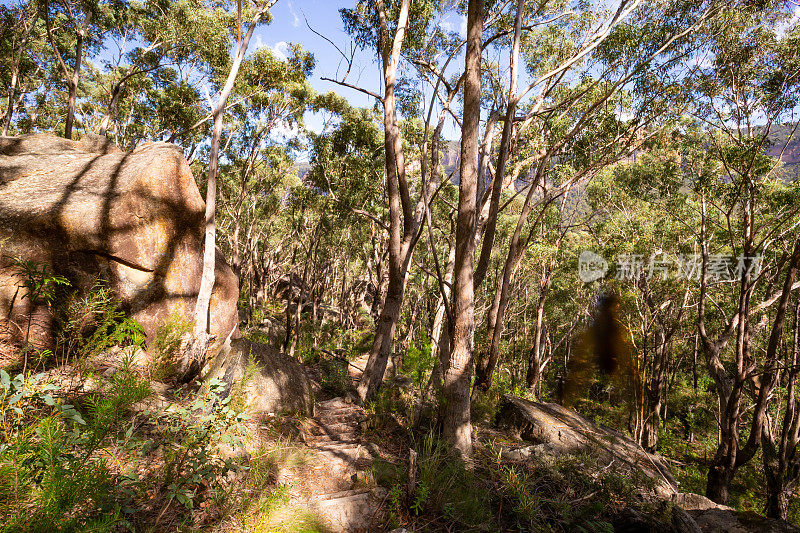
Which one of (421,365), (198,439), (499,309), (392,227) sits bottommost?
(421,365)

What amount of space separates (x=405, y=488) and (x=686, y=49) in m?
10.5

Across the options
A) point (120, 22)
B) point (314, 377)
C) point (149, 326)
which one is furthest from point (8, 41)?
point (314, 377)

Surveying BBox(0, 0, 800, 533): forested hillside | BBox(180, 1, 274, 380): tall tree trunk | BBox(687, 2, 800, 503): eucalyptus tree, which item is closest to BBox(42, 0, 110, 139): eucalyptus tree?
BBox(0, 0, 800, 533): forested hillside

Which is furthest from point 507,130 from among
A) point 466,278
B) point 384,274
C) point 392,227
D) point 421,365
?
point 384,274

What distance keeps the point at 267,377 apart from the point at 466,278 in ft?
10.5

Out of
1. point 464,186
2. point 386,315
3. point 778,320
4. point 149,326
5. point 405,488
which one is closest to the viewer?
point 405,488

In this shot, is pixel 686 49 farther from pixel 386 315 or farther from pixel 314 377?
pixel 314 377

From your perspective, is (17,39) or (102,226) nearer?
(102,226)

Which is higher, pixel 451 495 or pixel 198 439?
pixel 198 439

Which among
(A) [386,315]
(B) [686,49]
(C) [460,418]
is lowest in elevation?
(C) [460,418]

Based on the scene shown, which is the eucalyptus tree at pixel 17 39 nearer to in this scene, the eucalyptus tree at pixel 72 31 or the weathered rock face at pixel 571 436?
the eucalyptus tree at pixel 72 31

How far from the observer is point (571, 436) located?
19.0 feet

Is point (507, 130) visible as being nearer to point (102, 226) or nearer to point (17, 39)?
point (102, 226)

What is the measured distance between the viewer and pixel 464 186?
14.9ft
